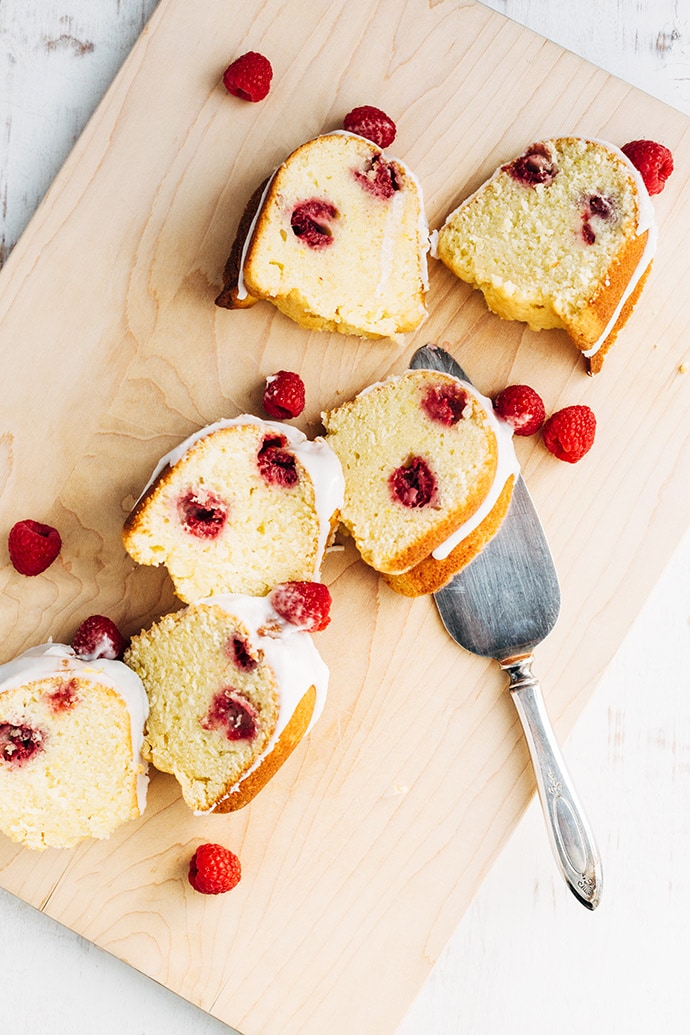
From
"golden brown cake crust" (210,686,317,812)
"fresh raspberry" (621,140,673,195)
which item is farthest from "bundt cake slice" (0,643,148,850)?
"fresh raspberry" (621,140,673,195)

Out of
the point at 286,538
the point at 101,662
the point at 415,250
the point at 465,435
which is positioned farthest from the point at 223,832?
the point at 415,250

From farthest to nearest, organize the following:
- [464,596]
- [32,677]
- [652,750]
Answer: [652,750] → [464,596] → [32,677]

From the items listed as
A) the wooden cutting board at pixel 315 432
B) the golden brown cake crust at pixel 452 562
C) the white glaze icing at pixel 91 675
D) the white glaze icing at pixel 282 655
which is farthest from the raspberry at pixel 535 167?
the white glaze icing at pixel 91 675

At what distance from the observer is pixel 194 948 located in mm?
2277

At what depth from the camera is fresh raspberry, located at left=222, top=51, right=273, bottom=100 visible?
2.24 meters

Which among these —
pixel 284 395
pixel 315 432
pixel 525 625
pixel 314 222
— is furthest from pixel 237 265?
pixel 525 625

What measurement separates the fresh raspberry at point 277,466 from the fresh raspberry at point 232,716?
1.62 ft

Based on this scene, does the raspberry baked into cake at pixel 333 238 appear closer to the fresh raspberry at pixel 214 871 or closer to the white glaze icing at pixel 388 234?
the white glaze icing at pixel 388 234

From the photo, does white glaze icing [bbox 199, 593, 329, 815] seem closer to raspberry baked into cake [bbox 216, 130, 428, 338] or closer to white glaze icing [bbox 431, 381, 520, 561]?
white glaze icing [bbox 431, 381, 520, 561]

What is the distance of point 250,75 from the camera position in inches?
88.1

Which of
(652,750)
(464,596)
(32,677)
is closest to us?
(32,677)

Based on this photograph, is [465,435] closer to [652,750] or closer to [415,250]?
[415,250]

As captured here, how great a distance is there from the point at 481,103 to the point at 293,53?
495 millimetres

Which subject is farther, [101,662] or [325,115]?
[325,115]
